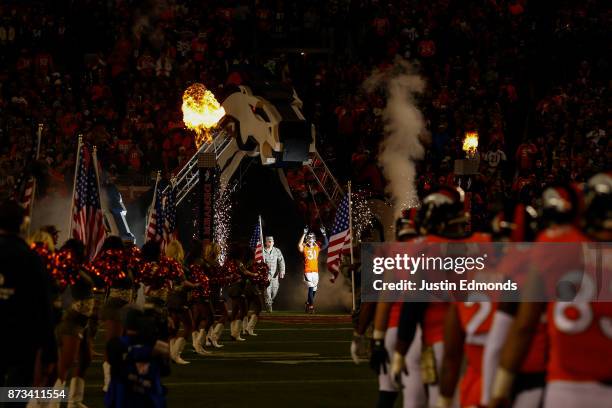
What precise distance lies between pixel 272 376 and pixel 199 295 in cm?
367

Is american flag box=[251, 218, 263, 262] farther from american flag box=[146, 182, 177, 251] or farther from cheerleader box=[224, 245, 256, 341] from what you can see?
cheerleader box=[224, 245, 256, 341]

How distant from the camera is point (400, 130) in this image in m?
37.3

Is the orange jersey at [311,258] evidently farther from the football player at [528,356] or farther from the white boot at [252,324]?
the football player at [528,356]

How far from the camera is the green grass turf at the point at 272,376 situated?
16.2 meters

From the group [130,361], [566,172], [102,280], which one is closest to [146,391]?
[130,361]

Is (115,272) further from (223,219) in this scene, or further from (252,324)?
(223,219)

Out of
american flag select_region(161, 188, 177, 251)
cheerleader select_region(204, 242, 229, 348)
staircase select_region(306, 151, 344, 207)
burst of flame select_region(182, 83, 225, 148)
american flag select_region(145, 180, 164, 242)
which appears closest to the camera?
cheerleader select_region(204, 242, 229, 348)

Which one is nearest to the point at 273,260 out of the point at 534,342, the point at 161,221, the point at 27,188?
the point at 161,221

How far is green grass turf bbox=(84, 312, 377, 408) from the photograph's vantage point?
16.2 metres

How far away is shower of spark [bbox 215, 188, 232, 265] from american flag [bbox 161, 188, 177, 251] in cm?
647

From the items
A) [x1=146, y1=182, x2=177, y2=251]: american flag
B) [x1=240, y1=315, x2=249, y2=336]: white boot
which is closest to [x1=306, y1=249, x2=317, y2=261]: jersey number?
[x1=240, y1=315, x2=249, y2=336]: white boot

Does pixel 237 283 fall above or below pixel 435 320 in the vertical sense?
above

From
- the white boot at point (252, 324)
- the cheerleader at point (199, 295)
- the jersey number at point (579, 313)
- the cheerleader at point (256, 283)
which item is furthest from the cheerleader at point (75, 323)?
the white boot at point (252, 324)

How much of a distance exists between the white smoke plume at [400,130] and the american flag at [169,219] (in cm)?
907
